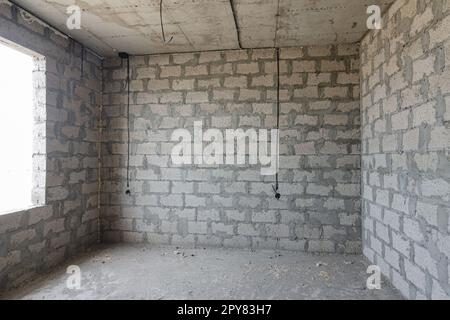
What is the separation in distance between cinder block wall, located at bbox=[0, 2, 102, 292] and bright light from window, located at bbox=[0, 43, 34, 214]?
102 millimetres

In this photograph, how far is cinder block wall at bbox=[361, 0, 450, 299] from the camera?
6.71 ft

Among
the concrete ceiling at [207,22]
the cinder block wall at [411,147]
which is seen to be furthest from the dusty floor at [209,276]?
the concrete ceiling at [207,22]

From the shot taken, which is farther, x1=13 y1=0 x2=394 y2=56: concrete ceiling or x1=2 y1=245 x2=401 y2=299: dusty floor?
x1=13 y1=0 x2=394 y2=56: concrete ceiling

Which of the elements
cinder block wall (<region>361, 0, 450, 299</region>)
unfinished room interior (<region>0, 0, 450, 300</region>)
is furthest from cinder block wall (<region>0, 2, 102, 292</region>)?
cinder block wall (<region>361, 0, 450, 299</region>)

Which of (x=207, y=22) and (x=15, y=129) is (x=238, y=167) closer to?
(x=207, y=22)

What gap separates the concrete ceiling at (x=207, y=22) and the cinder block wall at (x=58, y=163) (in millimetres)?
259

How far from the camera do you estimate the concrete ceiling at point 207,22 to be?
2.86 metres

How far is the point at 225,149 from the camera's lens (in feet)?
13.1

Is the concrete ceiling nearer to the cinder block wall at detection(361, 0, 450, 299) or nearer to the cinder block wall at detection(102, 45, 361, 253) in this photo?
the cinder block wall at detection(102, 45, 361, 253)

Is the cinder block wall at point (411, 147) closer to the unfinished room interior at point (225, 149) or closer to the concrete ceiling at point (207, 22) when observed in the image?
the unfinished room interior at point (225, 149)

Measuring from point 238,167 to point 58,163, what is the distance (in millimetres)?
2137

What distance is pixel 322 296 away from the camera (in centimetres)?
267
